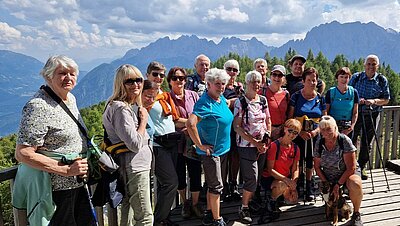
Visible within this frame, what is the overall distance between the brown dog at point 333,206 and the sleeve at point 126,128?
2660 millimetres

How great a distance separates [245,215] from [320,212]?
1148 millimetres

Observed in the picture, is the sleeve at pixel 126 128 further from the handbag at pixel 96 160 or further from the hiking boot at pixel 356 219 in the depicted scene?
the hiking boot at pixel 356 219

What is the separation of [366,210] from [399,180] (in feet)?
5.48

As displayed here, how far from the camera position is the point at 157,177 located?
4.00 meters

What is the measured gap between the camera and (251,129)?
4.30m

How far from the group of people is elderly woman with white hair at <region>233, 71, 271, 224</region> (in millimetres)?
13

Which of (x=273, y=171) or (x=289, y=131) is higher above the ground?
(x=289, y=131)

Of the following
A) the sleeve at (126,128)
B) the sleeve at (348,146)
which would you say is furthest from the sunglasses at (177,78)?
the sleeve at (348,146)

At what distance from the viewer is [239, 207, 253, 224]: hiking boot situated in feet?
14.5

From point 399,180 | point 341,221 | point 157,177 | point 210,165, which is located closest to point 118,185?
point 157,177

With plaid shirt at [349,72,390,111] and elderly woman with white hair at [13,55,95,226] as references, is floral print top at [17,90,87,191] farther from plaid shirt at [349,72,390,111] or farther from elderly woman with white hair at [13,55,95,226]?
plaid shirt at [349,72,390,111]

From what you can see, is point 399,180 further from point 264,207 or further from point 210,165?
point 210,165

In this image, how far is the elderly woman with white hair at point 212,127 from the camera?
3852 millimetres

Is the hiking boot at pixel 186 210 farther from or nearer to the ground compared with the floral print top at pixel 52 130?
nearer to the ground
